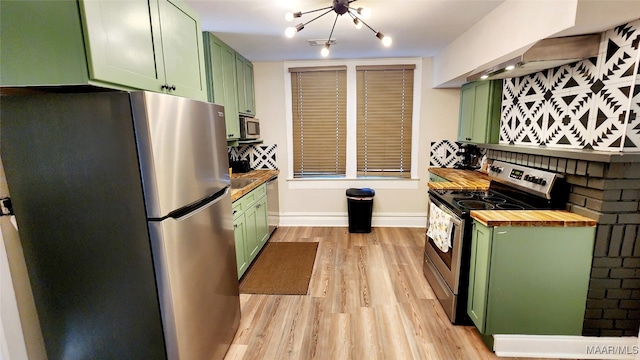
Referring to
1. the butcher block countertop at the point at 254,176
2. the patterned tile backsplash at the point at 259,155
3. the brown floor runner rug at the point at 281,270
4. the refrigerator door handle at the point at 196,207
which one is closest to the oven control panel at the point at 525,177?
the brown floor runner rug at the point at 281,270

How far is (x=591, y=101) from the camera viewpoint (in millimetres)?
1876

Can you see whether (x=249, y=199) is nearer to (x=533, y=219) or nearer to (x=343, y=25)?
(x=343, y=25)

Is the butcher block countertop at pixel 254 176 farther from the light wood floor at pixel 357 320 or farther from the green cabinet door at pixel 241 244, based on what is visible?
the light wood floor at pixel 357 320


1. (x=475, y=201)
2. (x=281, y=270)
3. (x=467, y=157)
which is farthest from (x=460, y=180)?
(x=281, y=270)

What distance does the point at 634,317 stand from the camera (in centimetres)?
185

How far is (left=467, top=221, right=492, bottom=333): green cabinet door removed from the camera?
1836mm

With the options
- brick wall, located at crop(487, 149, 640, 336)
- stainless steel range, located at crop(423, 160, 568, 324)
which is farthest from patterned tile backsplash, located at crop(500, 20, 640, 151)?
stainless steel range, located at crop(423, 160, 568, 324)

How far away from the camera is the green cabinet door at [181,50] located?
160 centimetres

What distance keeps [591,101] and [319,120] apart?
2.91 m

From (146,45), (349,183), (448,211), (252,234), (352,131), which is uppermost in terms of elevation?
(146,45)

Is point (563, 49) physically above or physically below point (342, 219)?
above

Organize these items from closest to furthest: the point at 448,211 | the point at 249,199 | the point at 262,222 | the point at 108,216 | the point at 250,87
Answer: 1. the point at 108,216
2. the point at 448,211
3. the point at 249,199
4. the point at 262,222
5. the point at 250,87

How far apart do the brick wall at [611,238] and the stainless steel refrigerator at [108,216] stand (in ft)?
7.66

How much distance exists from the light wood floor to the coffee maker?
64.2 inches
